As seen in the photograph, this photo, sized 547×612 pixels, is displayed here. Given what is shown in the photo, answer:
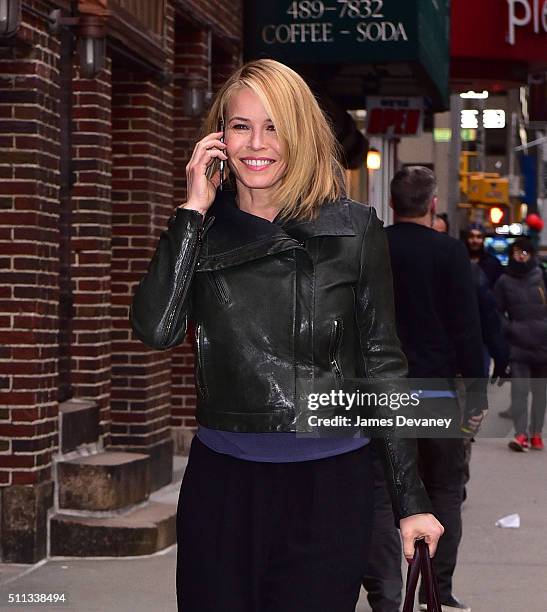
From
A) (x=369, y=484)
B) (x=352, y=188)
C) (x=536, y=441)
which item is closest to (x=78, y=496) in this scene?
(x=369, y=484)

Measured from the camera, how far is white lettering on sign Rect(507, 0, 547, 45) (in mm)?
23078

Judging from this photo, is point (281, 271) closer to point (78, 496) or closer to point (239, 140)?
point (239, 140)

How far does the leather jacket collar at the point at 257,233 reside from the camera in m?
3.78

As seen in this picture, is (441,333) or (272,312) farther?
(441,333)

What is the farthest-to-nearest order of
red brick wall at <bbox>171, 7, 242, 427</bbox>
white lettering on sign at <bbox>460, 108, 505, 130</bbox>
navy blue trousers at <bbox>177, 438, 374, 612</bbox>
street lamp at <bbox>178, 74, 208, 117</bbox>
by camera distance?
1. white lettering on sign at <bbox>460, 108, 505, 130</bbox>
2. red brick wall at <bbox>171, 7, 242, 427</bbox>
3. street lamp at <bbox>178, 74, 208, 117</bbox>
4. navy blue trousers at <bbox>177, 438, 374, 612</bbox>

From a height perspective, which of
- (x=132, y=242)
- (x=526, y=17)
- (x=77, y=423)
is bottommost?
(x=77, y=423)

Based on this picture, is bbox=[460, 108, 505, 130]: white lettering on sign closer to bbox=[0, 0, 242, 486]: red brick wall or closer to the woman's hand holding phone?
bbox=[0, 0, 242, 486]: red brick wall

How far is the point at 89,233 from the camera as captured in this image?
9.45 m

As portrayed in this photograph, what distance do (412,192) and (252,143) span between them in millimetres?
3513

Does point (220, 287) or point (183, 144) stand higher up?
point (183, 144)

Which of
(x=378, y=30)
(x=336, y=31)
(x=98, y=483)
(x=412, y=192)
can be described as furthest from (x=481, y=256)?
(x=412, y=192)

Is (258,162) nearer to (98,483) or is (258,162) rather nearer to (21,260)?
(21,260)

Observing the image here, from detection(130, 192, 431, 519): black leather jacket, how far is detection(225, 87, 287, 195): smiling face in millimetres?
106

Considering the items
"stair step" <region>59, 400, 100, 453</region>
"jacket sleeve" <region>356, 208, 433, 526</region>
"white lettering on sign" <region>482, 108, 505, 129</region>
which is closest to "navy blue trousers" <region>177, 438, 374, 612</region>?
"jacket sleeve" <region>356, 208, 433, 526</region>
